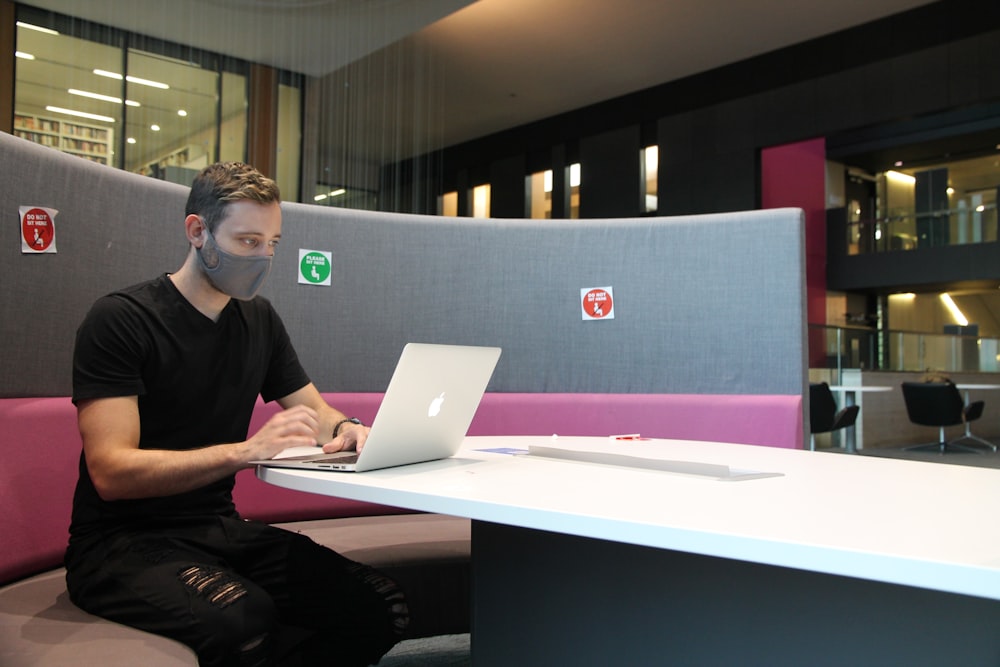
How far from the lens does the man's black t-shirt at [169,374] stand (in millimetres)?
A: 1295

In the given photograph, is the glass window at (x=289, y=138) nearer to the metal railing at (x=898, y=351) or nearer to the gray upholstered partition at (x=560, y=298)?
the metal railing at (x=898, y=351)

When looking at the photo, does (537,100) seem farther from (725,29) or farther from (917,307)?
(917,307)

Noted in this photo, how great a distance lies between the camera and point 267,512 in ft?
6.60

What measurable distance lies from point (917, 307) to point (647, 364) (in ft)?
35.3

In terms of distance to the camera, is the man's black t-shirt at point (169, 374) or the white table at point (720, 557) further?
the man's black t-shirt at point (169, 374)

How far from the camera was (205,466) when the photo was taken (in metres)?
1.24

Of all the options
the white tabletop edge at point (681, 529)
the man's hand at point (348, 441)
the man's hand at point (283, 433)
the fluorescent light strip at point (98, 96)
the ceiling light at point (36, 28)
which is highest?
the ceiling light at point (36, 28)

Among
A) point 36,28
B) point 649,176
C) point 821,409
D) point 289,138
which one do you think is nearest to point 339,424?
point 821,409

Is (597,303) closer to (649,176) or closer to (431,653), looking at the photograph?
(431,653)

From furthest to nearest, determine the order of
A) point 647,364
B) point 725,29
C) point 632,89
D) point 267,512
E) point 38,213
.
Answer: point 632,89 → point 725,29 → point 647,364 → point 267,512 → point 38,213

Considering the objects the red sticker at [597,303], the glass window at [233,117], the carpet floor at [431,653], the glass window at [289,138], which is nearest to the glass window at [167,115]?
the glass window at [233,117]

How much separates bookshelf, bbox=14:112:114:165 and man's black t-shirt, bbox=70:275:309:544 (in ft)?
21.5

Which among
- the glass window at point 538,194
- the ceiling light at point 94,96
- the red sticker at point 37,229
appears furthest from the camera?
the glass window at point 538,194

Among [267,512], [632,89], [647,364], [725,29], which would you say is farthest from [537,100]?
[267,512]
